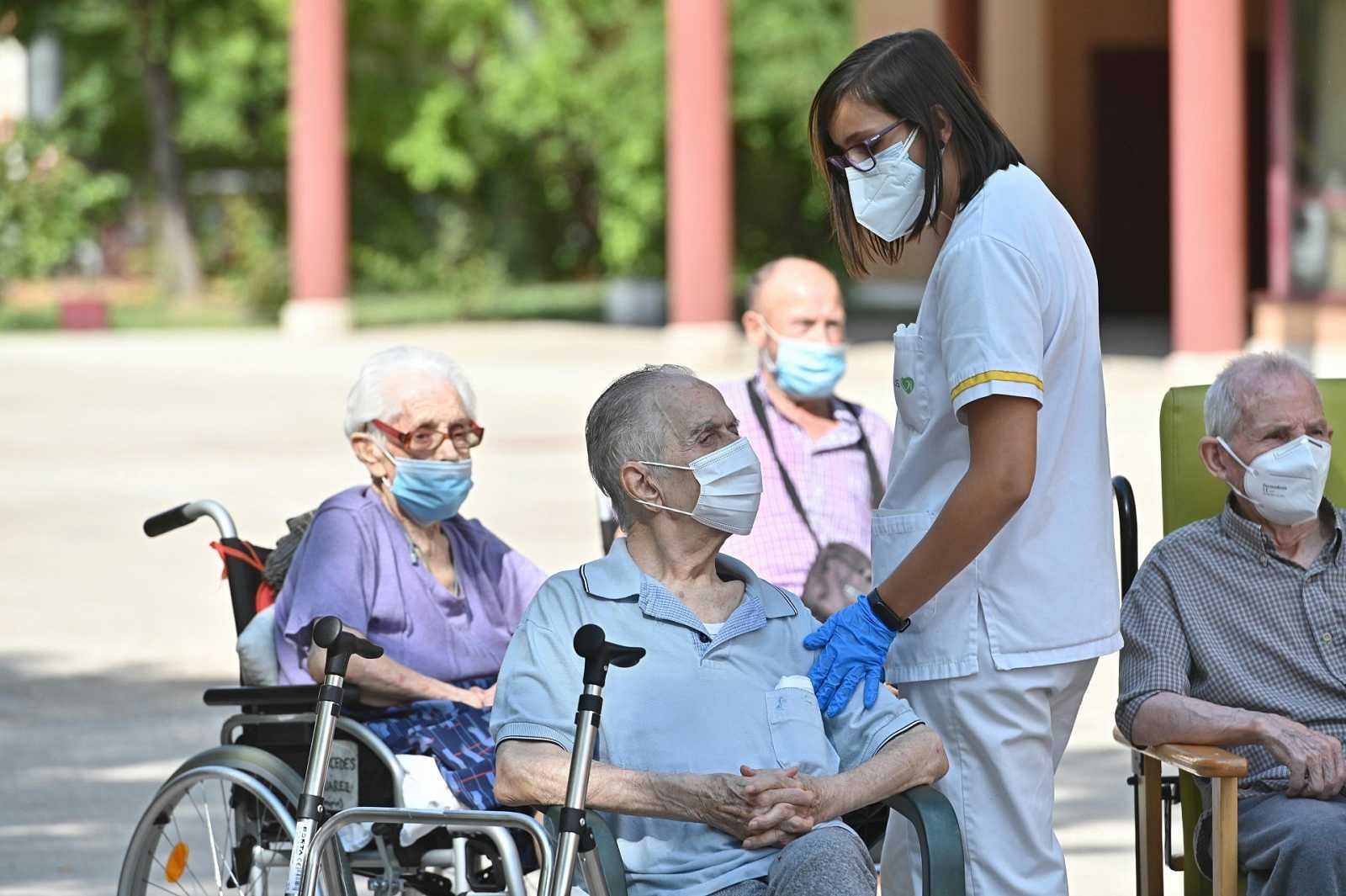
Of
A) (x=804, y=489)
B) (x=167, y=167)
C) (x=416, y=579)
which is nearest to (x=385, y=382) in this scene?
(x=416, y=579)

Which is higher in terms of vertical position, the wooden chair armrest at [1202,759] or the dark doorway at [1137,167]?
the dark doorway at [1137,167]

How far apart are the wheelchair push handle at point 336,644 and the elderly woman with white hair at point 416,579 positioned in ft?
2.61

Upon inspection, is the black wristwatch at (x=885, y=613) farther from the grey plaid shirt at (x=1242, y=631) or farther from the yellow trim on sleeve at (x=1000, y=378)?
the grey plaid shirt at (x=1242, y=631)

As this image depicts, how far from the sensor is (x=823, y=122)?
3.46 meters

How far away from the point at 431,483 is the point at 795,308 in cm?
147

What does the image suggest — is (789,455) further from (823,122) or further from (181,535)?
(181,535)

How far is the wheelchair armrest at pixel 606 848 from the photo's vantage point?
128 inches

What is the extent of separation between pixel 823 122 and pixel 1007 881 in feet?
4.17

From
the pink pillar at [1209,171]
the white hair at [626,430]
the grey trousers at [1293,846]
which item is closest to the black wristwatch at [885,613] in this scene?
the white hair at [626,430]

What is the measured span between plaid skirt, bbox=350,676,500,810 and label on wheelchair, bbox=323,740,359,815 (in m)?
0.07

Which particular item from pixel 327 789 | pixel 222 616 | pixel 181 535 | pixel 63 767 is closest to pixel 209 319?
pixel 181 535

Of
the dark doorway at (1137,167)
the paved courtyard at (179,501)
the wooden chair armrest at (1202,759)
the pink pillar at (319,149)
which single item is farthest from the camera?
the dark doorway at (1137,167)

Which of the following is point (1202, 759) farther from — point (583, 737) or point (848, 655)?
point (583, 737)

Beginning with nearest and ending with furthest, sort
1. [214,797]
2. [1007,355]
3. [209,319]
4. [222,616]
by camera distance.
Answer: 1. [1007,355]
2. [214,797]
3. [222,616]
4. [209,319]
